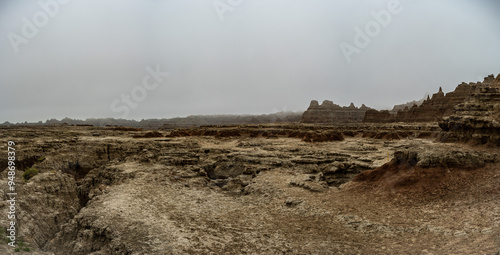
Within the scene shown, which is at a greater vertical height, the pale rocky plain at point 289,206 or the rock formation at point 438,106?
the rock formation at point 438,106

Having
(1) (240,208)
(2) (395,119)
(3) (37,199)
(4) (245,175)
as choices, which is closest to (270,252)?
(1) (240,208)

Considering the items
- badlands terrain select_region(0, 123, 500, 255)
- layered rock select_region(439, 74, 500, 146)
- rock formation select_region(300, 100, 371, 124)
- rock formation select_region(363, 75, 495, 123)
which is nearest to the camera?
badlands terrain select_region(0, 123, 500, 255)

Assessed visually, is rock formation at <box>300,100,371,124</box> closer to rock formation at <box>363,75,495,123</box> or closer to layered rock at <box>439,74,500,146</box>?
rock formation at <box>363,75,495,123</box>

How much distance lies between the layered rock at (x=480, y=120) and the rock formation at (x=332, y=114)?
375 ft

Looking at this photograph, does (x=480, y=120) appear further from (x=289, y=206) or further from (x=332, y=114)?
(x=332, y=114)

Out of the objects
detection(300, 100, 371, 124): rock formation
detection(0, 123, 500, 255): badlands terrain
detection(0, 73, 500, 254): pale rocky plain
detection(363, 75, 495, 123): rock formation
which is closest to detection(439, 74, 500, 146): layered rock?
detection(0, 73, 500, 254): pale rocky plain

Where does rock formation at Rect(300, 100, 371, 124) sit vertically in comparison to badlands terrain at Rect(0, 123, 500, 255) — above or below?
above

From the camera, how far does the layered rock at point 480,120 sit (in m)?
14.0


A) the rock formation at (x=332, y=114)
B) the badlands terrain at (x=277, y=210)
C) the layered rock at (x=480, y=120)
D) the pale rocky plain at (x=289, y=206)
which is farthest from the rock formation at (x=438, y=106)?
the badlands terrain at (x=277, y=210)

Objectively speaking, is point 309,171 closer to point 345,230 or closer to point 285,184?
point 285,184

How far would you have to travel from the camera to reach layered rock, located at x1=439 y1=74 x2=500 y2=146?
14.0 m

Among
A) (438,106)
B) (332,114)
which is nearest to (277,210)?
(438,106)

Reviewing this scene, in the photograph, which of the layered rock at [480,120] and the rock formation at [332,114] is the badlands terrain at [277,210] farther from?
the rock formation at [332,114]

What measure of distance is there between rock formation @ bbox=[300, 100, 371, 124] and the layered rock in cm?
11439
